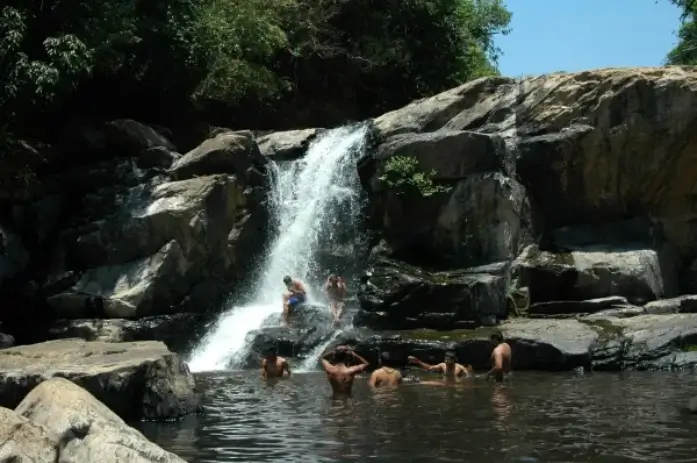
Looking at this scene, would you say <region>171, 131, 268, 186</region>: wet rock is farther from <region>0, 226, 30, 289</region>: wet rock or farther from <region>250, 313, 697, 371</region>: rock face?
<region>250, 313, 697, 371</region>: rock face

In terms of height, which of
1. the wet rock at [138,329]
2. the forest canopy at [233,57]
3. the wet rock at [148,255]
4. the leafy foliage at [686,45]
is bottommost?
the wet rock at [138,329]

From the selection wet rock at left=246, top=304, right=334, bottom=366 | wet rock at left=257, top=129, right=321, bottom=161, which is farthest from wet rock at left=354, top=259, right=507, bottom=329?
wet rock at left=257, top=129, right=321, bottom=161

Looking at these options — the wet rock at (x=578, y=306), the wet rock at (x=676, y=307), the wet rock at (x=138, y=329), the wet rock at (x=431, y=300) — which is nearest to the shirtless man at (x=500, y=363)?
the wet rock at (x=431, y=300)

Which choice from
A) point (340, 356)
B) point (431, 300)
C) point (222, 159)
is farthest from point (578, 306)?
point (222, 159)

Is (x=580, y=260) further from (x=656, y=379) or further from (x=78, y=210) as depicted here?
(x=78, y=210)

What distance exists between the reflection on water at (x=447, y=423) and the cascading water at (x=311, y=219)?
6.78 m

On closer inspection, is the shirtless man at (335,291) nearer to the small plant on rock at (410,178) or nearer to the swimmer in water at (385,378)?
the small plant on rock at (410,178)

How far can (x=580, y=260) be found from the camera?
19516 millimetres

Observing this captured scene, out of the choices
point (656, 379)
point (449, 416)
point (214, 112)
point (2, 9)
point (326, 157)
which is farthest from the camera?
point (214, 112)

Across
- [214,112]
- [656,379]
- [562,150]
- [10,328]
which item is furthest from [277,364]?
[214,112]

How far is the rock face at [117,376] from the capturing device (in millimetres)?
10477

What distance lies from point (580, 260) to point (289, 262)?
7077 millimetres

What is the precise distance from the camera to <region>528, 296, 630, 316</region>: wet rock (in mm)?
18688

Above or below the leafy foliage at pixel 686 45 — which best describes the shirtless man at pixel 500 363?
below
